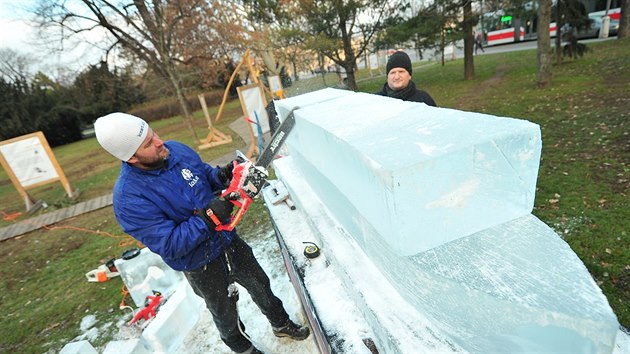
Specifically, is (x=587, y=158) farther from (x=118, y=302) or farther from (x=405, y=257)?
(x=118, y=302)

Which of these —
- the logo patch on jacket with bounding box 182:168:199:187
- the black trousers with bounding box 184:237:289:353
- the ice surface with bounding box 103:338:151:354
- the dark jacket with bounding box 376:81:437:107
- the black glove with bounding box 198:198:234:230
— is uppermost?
the dark jacket with bounding box 376:81:437:107

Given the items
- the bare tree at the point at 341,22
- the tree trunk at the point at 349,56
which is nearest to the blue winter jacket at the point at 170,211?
the bare tree at the point at 341,22

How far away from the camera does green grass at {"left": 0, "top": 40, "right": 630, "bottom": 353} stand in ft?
8.91

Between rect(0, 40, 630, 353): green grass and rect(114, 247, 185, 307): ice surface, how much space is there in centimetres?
36

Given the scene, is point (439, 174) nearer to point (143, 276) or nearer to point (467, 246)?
point (467, 246)

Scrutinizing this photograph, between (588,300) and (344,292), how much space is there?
870 mm

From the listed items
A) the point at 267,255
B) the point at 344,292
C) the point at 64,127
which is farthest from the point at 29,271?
the point at 64,127

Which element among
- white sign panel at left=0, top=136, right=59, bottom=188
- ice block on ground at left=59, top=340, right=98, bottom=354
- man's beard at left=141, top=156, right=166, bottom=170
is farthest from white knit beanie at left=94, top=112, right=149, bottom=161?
white sign panel at left=0, top=136, right=59, bottom=188

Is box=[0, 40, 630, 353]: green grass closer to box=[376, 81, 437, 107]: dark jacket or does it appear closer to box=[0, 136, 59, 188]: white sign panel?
box=[0, 136, 59, 188]: white sign panel

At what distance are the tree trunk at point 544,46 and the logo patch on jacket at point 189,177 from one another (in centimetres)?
879

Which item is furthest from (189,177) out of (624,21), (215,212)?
(624,21)

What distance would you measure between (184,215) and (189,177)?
0.24 meters

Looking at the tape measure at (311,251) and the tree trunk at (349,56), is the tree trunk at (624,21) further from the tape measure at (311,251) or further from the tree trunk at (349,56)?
the tape measure at (311,251)

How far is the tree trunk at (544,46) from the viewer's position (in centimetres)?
704
